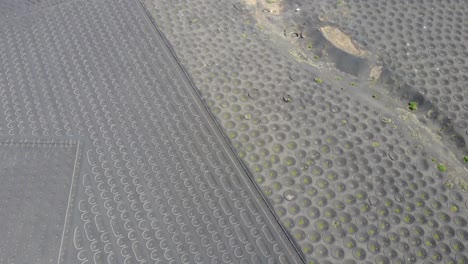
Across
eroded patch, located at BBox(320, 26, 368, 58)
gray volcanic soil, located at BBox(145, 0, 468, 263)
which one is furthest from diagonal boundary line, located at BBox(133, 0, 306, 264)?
eroded patch, located at BBox(320, 26, 368, 58)

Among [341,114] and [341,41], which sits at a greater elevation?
[341,41]

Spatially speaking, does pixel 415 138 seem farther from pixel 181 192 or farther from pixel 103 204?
pixel 103 204

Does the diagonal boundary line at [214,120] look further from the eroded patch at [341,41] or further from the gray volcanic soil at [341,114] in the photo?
the eroded patch at [341,41]

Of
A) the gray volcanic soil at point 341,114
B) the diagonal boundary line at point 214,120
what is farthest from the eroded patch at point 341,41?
the diagonal boundary line at point 214,120

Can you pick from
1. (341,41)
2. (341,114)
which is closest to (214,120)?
(341,114)

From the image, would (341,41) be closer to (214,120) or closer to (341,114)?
(341,114)

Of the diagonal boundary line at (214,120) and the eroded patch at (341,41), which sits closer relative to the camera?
the diagonal boundary line at (214,120)

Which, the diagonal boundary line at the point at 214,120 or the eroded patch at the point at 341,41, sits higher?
the eroded patch at the point at 341,41

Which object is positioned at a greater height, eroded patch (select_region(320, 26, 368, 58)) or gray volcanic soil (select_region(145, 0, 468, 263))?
eroded patch (select_region(320, 26, 368, 58))

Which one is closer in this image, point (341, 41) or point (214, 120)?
point (214, 120)

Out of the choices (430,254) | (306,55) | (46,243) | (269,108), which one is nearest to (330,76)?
(306,55)

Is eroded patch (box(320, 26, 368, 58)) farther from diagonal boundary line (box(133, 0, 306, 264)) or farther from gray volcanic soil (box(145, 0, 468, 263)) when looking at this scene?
diagonal boundary line (box(133, 0, 306, 264))
